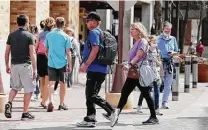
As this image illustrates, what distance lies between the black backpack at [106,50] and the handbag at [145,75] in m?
0.67

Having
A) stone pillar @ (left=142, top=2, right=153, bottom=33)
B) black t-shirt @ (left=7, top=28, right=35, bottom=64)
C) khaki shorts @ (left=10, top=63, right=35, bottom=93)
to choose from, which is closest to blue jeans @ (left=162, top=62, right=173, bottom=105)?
khaki shorts @ (left=10, top=63, right=35, bottom=93)

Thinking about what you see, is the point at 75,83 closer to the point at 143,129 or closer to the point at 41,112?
the point at 41,112

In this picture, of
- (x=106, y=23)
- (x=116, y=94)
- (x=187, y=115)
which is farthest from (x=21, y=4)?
(x=187, y=115)

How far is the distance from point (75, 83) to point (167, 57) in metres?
7.51

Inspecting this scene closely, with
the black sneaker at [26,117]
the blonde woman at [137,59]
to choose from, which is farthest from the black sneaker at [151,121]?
the black sneaker at [26,117]

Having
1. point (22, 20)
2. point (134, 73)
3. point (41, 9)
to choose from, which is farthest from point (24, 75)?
point (41, 9)

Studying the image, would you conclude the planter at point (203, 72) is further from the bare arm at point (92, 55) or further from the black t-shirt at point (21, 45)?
the bare arm at point (92, 55)

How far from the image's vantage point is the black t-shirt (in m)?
10.5

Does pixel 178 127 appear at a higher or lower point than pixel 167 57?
lower

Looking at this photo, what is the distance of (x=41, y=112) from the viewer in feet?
38.8

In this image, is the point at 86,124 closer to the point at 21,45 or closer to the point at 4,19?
the point at 21,45

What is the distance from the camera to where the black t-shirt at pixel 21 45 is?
10.5 meters

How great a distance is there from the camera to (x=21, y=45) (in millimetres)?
10516

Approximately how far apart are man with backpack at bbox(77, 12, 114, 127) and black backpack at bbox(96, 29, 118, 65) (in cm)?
4
